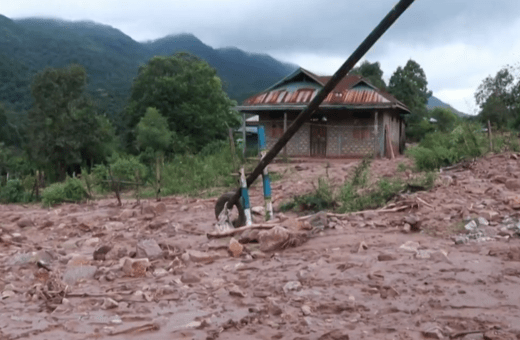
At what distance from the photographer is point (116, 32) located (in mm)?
99250

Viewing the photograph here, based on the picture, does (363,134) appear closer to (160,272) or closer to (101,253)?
(101,253)

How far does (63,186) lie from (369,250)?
9412 mm

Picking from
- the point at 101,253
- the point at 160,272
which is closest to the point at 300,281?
the point at 160,272

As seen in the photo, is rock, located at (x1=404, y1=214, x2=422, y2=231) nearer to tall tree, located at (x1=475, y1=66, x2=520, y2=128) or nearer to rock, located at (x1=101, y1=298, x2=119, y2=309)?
rock, located at (x1=101, y1=298, x2=119, y2=309)

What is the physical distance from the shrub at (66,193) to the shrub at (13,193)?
5.97 feet

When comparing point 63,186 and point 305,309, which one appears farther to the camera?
point 63,186

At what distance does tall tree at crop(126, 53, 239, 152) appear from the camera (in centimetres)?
2741

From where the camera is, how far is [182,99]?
27953 millimetres

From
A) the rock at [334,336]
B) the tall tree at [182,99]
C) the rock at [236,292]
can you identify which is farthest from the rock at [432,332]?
the tall tree at [182,99]

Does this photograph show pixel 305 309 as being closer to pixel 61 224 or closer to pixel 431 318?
pixel 431 318

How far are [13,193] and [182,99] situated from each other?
48.9 feet

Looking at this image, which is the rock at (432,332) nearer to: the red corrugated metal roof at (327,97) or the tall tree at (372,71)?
the red corrugated metal roof at (327,97)

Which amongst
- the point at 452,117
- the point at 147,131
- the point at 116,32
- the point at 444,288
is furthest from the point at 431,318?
the point at 116,32

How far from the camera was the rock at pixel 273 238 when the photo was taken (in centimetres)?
508
